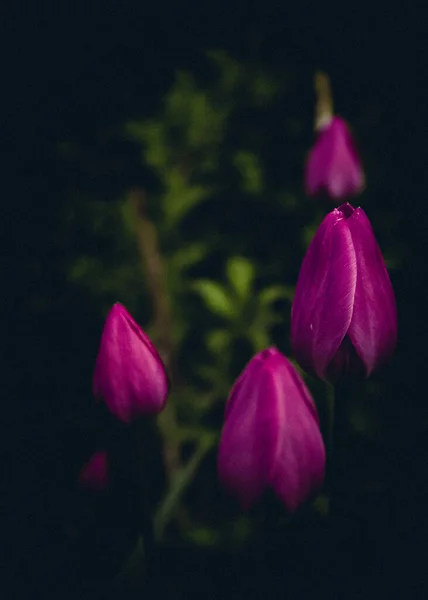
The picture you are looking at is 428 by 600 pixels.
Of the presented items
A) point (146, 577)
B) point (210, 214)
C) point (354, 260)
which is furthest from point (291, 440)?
point (210, 214)

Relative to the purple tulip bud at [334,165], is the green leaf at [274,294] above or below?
below

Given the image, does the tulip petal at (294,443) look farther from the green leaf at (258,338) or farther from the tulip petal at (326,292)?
the green leaf at (258,338)

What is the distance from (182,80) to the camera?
3.59ft

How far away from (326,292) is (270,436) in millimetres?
118

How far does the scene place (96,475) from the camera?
784mm

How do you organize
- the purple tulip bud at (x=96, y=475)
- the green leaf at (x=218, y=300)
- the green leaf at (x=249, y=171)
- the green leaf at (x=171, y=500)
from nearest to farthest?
the green leaf at (x=171, y=500), the purple tulip bud at (x=96, y=475), the green leaf at (x=218, y=300), the green leaf at (x=249, y=171)

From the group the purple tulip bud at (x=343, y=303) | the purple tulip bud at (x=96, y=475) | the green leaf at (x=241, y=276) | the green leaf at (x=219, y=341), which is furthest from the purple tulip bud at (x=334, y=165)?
the purple tulip bud at (x=96, y=475)

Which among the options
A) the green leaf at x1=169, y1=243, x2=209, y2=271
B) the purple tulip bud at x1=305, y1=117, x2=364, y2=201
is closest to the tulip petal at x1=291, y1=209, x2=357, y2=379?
the purple tulip bud at x1=305, y1=117, x2=364, y2=201

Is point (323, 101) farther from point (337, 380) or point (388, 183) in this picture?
point (337, 380)

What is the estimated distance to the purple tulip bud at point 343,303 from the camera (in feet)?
1.41

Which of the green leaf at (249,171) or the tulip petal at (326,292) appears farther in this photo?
the green leaf at (249,171)

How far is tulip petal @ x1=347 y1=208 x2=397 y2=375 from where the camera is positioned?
433 millimetres

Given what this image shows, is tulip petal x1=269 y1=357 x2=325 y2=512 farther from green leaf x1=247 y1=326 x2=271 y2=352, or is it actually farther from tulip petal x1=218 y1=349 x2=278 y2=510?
green leaf x1=247 y1=326 x2=271 y2=352

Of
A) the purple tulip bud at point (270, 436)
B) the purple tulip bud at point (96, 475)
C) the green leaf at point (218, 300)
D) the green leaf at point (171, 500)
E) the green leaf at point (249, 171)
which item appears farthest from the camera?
the green leaf at point (249, 171)
